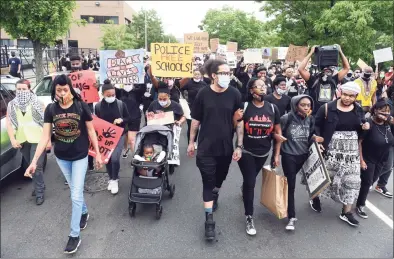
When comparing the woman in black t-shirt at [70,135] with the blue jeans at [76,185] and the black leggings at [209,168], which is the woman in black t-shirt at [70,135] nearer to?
the blue jeans at [76,185]

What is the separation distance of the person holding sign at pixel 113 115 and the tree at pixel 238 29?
120ft

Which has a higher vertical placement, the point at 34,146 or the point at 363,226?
the point at 34,146

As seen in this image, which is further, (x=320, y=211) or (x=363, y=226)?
(x=320, y=211)

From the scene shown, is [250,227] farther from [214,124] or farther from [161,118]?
[161,118]

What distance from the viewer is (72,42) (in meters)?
50.7

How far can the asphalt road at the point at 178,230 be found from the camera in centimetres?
376

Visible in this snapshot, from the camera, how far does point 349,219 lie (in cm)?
445

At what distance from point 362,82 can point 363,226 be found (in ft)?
13.2

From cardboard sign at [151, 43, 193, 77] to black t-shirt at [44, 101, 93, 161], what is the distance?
3.40 meters

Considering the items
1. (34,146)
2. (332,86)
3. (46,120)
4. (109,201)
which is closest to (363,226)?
(332,86)

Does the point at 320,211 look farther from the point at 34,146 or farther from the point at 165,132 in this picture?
the point at 34,146

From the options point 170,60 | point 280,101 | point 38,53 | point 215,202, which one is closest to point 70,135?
point 215,202

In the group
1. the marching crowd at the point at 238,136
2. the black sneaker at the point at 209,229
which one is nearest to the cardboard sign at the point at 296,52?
the marching crowd at the point at 238,136

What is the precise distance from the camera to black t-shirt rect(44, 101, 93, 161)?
361cm
